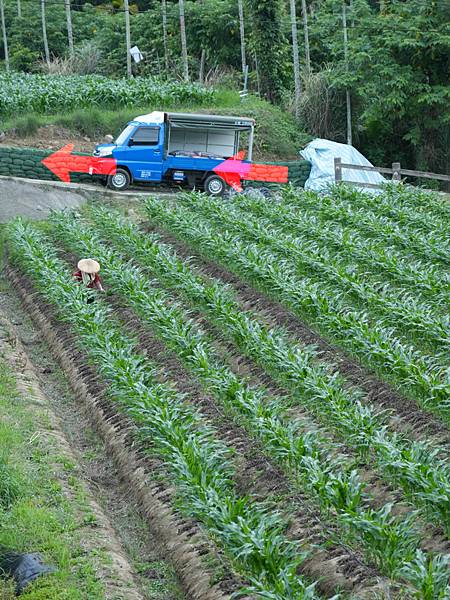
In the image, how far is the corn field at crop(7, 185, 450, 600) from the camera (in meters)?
9.53

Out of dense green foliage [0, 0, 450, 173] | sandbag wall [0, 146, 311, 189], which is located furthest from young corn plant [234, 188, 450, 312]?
dense green foliage [0, 0, 450, 173]

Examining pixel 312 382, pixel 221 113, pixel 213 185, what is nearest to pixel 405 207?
pixel 213 185

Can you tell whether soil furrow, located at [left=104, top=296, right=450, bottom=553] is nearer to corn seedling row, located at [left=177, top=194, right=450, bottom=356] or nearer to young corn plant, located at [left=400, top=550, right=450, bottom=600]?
young corn plant, located at [left=400, top=550, right=450, bottom=600]

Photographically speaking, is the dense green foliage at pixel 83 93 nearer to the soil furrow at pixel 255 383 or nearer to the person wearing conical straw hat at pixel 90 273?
the person wearing conical straw hat at pixel 90 273

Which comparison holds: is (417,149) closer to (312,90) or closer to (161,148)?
(312,90)

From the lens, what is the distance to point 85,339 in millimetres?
15312

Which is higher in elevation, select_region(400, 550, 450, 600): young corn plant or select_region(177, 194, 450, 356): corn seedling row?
select_region(400, 550, 450, 600): young corn plant

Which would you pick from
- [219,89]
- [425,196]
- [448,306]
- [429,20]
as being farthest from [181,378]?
[219,89]

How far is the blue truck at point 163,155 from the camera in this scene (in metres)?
27.1

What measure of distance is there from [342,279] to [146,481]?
7.14 meters

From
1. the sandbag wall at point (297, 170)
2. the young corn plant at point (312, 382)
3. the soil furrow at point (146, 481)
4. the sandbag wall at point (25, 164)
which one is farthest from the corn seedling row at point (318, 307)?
the sandbag wall at point (297, 170)

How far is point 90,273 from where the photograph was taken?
60.7ft

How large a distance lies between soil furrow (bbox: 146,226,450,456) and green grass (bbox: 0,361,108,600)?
12.3ft

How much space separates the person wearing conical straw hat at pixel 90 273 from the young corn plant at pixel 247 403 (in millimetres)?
257
